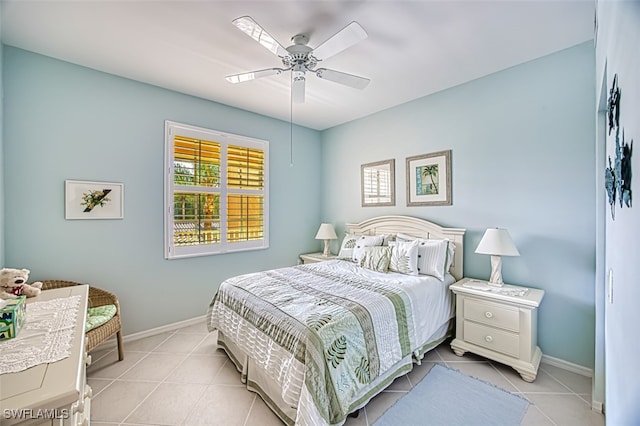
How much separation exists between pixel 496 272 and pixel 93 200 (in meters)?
4.11

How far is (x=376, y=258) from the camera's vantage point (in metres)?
3.08

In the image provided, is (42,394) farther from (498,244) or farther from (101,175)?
(498,244)

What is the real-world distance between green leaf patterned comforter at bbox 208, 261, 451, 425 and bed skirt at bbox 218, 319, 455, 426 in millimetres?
96

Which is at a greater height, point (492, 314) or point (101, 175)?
point (101, 175)

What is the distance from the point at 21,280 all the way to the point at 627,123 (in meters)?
3.05

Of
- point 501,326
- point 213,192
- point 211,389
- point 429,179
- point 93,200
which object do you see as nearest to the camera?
point 211,389

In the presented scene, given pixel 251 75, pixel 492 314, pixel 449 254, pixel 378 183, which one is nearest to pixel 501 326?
pixel 492 314

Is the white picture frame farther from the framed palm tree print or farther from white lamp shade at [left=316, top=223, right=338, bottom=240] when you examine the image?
the framed palm tree print

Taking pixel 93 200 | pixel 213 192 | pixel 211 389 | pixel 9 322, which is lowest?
pixel 211 389

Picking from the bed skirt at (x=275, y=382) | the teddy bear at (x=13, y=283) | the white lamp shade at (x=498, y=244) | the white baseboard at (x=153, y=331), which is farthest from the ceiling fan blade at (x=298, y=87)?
the white baseboard at (x=153, y=331)

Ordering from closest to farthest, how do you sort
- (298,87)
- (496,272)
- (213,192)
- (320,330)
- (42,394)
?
1. (42,394)
2. (320,330)
3. (298,87)
4. (496,272)
5. (213,192)

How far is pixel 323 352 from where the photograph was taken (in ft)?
5.32

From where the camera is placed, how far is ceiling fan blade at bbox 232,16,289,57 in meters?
1.66

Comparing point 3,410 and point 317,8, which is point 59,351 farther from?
point 317,8
